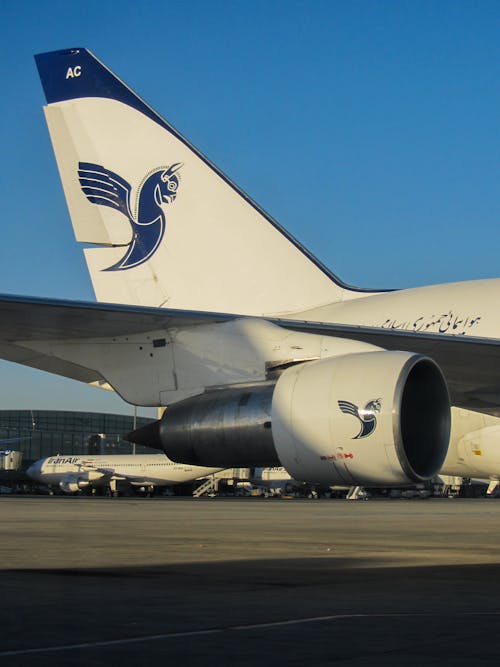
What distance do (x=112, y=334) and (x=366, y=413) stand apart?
3.11 m

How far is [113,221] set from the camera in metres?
16.7

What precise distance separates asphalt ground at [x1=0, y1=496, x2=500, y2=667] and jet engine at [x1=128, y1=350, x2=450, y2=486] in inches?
38.8

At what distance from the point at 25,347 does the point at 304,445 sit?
3.73m

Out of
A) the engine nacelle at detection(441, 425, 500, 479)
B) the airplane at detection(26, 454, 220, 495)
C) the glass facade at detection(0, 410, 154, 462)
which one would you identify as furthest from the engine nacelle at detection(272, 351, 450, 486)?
the glass facade at detection(0, 410, 154, 462)

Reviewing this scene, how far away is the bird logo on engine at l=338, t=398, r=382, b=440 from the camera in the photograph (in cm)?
923

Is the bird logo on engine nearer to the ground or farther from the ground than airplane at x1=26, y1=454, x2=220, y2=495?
farther from the ground

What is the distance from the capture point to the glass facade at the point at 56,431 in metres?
111

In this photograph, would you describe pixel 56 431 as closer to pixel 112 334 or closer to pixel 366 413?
pixel 112 334

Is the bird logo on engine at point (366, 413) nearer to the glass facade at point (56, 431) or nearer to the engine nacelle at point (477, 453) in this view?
the engine nacelle at point (477, 453)

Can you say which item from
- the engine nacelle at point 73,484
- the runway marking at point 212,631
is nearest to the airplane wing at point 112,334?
the runway marking at point 212,631

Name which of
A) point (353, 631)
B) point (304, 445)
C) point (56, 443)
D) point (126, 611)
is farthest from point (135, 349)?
point (56, 443)

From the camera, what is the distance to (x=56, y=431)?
115 metres

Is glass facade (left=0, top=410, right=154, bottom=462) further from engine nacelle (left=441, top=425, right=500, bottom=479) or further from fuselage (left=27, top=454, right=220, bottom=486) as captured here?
engine nacelle (left=441, top=425, right=500, bottom=479)

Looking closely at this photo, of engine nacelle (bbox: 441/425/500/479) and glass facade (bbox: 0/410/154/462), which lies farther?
glass facade (bbox: 0/410/154/462)
